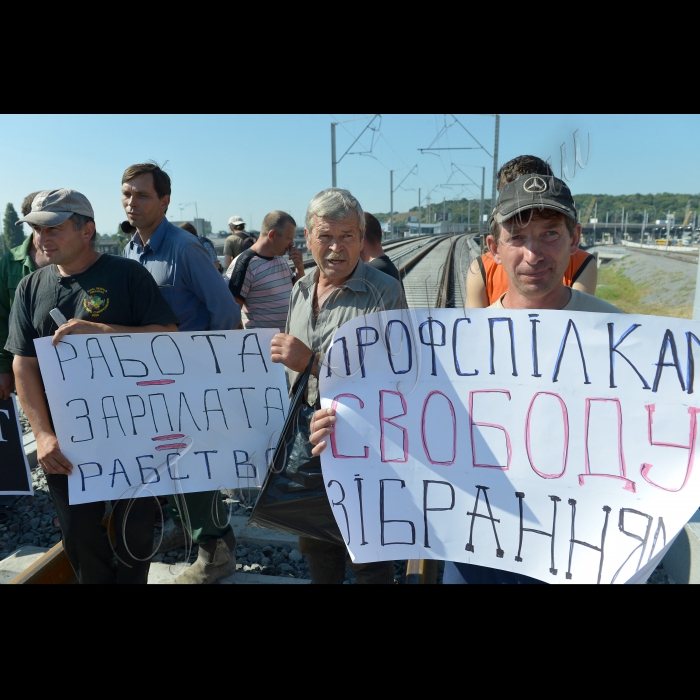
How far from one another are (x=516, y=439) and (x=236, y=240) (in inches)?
213

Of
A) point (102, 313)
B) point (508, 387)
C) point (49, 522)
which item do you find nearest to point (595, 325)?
point (508, 387)

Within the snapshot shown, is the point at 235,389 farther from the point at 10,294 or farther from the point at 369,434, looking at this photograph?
the point at 10,294

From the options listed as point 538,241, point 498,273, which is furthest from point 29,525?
point 538,241

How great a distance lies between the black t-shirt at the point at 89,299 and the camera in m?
2.27

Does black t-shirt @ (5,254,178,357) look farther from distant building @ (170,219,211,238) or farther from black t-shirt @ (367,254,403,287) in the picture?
distant building @ (170,219,211,238)

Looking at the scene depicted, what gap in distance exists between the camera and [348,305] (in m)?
2.01

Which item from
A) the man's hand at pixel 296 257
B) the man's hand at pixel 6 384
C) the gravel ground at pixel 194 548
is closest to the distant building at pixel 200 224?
the man's hand at pixel 296 257

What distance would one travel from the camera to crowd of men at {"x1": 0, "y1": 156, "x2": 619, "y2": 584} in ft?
5.45

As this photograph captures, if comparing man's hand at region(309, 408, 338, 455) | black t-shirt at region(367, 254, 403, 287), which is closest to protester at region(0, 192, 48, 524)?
man's hand at region(309, 408, 338, 455)

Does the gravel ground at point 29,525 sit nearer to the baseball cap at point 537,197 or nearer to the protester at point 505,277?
the protester at point 505,277

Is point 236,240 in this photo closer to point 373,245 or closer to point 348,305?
point 373,245

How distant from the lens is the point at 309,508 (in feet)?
6.65

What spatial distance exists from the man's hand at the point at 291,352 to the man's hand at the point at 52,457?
112cm

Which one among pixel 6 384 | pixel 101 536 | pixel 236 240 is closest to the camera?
pixel 101 536
